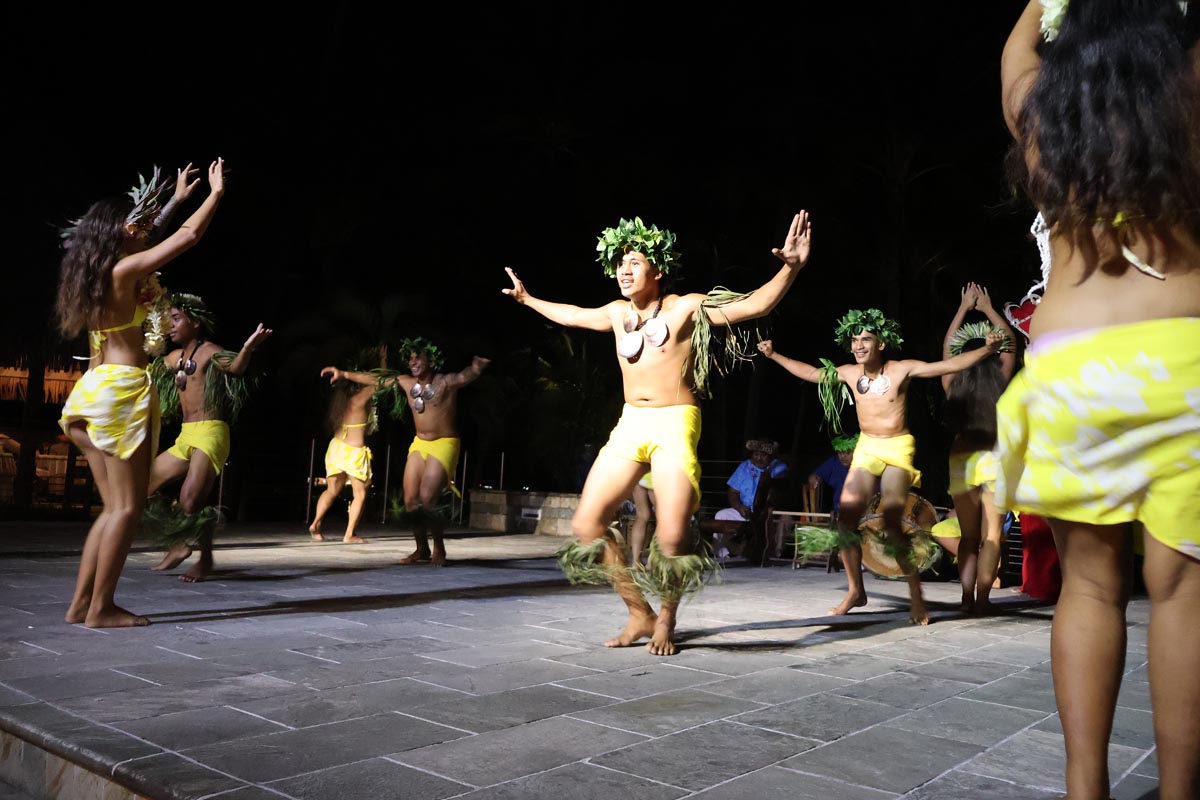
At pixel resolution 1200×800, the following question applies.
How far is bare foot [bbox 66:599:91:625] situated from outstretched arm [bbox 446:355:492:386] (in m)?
3.81

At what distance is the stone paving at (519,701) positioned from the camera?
2477 millimetres

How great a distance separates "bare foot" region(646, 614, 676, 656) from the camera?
A: 14.2ft

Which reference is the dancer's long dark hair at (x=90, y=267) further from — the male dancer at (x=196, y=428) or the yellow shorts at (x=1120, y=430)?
the yellow shorts at (x=1120, y=430)

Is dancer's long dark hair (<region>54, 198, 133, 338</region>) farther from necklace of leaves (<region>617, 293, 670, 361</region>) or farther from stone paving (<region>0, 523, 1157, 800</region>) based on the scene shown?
necklace of leaves (<region>617, 293, 670, 361</region>)

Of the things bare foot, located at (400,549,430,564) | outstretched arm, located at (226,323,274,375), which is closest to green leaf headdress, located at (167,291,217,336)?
outstretched arm, located at (226,323,274,375)

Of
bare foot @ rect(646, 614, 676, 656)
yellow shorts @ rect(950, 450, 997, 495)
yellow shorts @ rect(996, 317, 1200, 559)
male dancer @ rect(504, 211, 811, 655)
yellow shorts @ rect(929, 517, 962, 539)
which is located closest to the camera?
yellow shorts @ rect(996, 317, 1200, 559)

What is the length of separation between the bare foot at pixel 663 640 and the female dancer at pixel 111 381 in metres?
2.31

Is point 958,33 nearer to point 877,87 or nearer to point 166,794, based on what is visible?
point 877,87

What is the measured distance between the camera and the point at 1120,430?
190cm

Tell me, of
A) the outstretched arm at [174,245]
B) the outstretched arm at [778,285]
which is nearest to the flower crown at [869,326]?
the outstretched arm at [778,285]

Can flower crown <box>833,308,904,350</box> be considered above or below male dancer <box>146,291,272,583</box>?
→ above

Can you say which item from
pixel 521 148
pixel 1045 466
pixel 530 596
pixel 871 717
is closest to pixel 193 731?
pixel 871 717

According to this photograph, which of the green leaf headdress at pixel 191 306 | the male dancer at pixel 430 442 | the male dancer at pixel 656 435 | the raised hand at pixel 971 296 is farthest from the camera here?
the male dancer at pixel 430 442

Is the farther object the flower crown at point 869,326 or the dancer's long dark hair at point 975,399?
the dancer's long dark hair at point 975,399
